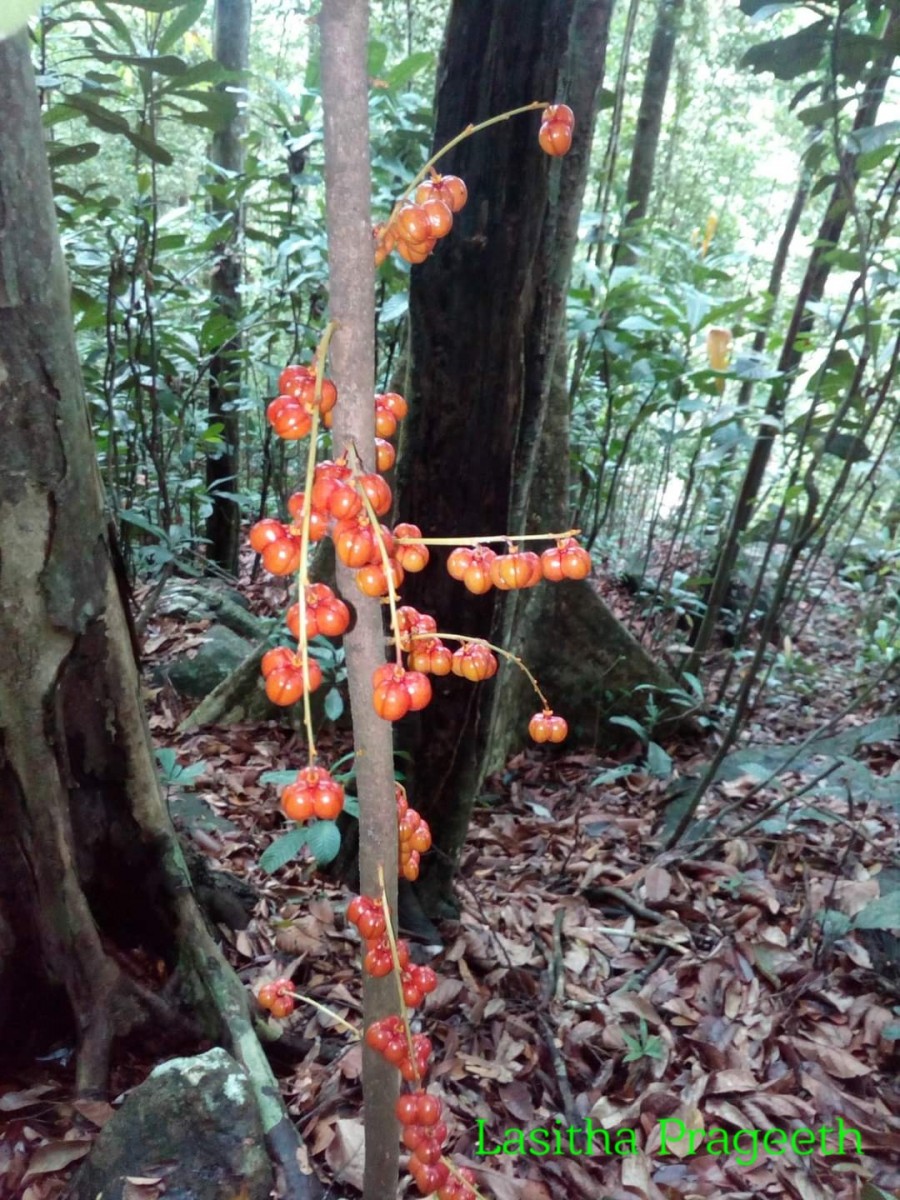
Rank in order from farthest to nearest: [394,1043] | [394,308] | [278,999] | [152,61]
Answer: [394,308], [152,61], [278,999], [394,1043]

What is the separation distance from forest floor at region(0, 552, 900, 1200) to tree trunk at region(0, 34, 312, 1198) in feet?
0.69

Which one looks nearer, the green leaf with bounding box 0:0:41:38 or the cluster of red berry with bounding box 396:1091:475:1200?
the green leaf with bounding box 0:0:41:38

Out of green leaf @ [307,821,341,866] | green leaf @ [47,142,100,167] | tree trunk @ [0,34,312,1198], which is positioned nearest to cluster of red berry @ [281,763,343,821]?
tree trunk @ [0,34,312,1198]

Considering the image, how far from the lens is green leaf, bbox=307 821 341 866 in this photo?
7.60 ft

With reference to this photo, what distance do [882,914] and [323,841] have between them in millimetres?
1558

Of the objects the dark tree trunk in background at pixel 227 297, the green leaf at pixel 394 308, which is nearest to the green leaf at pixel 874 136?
the green leaf at pixel 394 308

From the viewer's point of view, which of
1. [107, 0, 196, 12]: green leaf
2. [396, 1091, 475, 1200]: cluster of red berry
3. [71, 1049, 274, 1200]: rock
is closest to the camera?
[396, 1091, 475, 1200]: cluster of red berry

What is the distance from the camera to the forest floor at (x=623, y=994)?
6.74ft

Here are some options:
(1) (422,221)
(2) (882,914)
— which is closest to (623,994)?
(2) (882,914)

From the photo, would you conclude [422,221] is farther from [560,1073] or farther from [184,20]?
[184,20]

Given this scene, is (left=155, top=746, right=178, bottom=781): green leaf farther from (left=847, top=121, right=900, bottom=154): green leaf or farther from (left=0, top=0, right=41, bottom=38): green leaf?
(left=847, top=121, right=900, bottom=154): green leaf

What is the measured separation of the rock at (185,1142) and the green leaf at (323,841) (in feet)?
2.07

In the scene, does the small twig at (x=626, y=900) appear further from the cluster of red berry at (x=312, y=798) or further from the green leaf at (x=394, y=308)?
the green leaf at (x=394, y=308)

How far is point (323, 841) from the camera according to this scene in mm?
2359
